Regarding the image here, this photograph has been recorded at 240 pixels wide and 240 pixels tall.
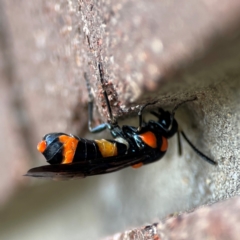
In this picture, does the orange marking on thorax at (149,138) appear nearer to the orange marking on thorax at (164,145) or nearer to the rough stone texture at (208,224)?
the orange marking on thorax at (164,145)

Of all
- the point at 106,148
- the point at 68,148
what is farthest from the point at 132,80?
the point at 106,148

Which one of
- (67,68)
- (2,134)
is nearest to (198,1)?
(67,68)

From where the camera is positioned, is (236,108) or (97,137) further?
(97,137)

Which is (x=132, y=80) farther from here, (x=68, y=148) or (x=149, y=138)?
(x=149, y=138)

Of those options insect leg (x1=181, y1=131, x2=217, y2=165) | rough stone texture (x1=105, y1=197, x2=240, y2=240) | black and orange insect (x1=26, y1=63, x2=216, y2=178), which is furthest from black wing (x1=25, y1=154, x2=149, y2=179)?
rough stone texture (x1=105, y1=197, x2=240, y2=240)

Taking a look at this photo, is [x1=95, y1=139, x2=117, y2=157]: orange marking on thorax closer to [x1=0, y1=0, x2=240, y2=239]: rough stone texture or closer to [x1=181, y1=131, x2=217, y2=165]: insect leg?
[x1=0, y1=0, x2=240, y2=239]: rough stone texture

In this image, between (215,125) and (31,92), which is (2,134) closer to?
(31,92)

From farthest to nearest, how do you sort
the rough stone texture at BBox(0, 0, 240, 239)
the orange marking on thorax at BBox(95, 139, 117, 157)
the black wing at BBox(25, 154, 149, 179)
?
1. the orange marking on thorax at BBox(95, 139, 117, 157)
2. the black wing at BBox(25, 154, 149, 179)
3. the rough stone texture at BBox(0, 0, 240, 239)
